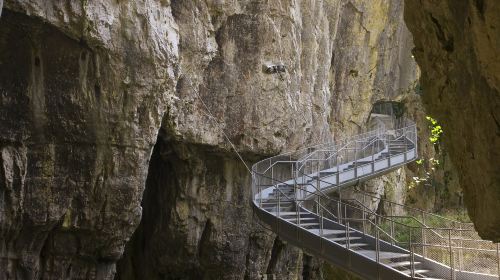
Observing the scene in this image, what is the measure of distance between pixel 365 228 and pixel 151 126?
4664 mm

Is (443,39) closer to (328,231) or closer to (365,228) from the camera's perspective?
(365,228)

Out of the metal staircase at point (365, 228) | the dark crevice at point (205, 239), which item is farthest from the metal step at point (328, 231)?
the dark crevice at point (205, 239)

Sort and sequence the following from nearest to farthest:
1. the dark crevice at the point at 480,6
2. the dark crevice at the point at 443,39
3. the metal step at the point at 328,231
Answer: the dark crevice at the point at 480,6 < the dark crevice at the point at 443,39 < the metal step at the point at 328,231

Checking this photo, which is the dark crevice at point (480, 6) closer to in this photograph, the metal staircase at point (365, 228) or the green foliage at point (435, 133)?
the metal staircase at point (365, 228)

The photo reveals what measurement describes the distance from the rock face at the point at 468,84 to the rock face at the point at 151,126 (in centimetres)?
698

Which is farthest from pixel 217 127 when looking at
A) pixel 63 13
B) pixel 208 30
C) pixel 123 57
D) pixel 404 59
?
pixel 404 59

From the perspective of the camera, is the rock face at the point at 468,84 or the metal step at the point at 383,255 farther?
the metal step at the point at 383,255

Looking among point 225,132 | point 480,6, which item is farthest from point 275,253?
point 480,6

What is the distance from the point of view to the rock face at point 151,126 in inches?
489

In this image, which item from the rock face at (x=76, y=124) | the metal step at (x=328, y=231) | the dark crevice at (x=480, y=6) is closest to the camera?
the dark crevice at (x=480, y=6)

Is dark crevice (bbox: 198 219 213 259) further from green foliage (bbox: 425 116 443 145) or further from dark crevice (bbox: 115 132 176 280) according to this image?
green foliage (bbox: 425 116 443 145)

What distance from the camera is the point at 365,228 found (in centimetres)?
1278

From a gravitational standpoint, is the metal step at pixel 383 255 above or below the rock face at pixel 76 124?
below

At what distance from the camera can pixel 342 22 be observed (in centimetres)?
2405
